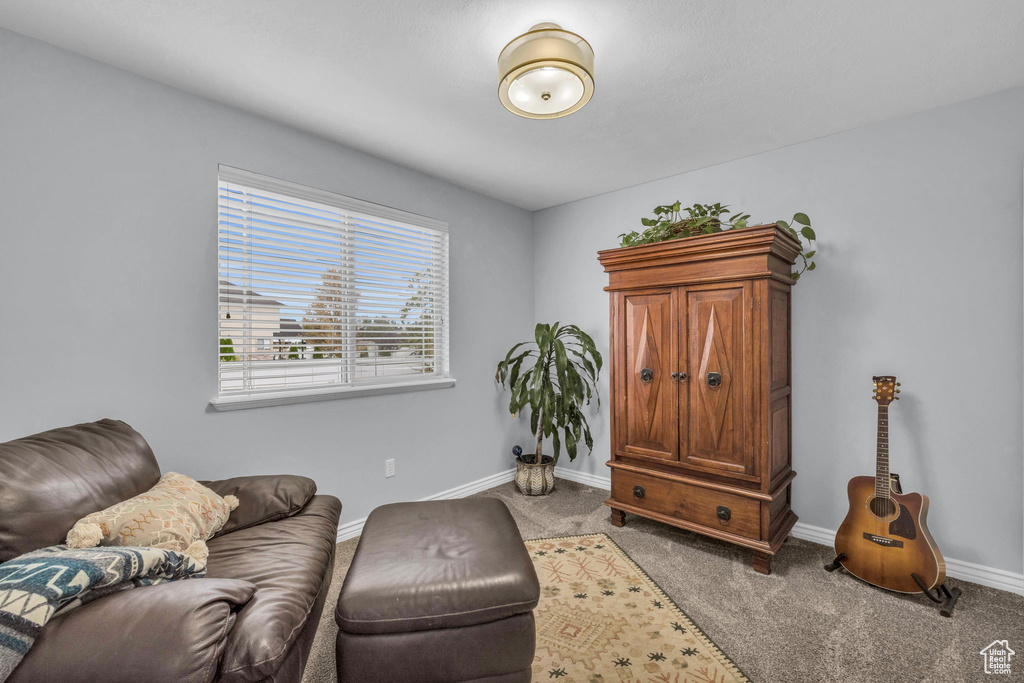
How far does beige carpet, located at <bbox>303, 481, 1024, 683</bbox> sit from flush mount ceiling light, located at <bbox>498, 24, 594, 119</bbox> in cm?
224

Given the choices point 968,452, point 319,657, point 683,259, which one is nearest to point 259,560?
point 319,657

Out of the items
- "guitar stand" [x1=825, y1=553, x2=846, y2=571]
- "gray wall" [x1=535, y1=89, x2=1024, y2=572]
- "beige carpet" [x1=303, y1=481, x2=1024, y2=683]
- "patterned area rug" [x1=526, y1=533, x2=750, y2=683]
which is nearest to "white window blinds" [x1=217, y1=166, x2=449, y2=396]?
"beige carpet" [x1=303, y1=481, x2=1024, y2=683]

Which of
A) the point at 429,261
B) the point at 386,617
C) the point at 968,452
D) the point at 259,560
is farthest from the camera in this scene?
the point at 429,261

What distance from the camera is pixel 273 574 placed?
4.47ft

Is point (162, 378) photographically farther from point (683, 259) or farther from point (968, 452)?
point (968, 452)

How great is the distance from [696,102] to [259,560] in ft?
8.86

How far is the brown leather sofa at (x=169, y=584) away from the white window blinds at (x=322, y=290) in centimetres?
73

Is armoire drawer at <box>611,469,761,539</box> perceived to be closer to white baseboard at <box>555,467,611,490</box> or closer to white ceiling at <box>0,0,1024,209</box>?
white baseboard at <box>555,467,611,490</box>

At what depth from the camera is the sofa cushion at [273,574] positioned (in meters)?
1.00

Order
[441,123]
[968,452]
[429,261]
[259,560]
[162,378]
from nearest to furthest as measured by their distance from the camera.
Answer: [259,560], [162,378], [968,452], [441,123], [429,261]

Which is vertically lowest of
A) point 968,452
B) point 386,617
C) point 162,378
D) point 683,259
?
point 386,617

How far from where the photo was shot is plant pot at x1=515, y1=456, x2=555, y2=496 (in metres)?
3.34

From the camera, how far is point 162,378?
6.46 feet

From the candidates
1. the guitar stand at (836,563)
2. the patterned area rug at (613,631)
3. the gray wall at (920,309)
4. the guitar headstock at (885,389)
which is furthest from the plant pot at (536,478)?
the guitar headstock at (885,389)
